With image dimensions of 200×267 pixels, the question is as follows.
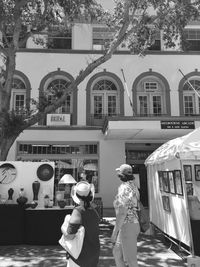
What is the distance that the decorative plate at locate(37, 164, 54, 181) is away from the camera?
8.90 meters

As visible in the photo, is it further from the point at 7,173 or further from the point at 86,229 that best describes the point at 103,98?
the point at 86,229

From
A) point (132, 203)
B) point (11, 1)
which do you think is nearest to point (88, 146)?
point (11, 1)

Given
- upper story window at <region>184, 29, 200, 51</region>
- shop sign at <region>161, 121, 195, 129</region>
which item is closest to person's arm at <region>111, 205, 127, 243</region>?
shop sign at <region>161, 121, 195, 129</region>

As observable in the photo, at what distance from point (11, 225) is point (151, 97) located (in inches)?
442

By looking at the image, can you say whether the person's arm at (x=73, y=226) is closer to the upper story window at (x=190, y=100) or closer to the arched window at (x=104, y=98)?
the arched window at (x=104, y=98)

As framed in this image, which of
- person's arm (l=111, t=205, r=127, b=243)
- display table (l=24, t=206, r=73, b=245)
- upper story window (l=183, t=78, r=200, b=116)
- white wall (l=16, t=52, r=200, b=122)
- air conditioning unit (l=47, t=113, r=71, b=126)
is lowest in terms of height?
display table (l=24, t=206, r=73, b=245)

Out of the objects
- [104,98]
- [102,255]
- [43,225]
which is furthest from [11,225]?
[104,98]

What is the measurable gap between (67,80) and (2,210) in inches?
405

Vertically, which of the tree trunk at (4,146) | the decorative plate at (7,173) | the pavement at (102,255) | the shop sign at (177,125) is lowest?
the pavement at (102,255)

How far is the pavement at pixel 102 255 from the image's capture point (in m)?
6.46

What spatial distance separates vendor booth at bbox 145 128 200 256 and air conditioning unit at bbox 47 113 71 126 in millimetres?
7738

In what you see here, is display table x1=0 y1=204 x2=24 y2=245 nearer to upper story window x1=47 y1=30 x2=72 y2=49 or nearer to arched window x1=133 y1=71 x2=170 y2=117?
arched window x1=133 y1=71 x2=170 y2=117

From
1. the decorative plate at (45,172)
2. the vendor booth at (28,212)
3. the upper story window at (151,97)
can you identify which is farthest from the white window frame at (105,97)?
the vendor booth at (28,212)

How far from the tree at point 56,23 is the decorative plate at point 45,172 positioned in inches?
64.5
